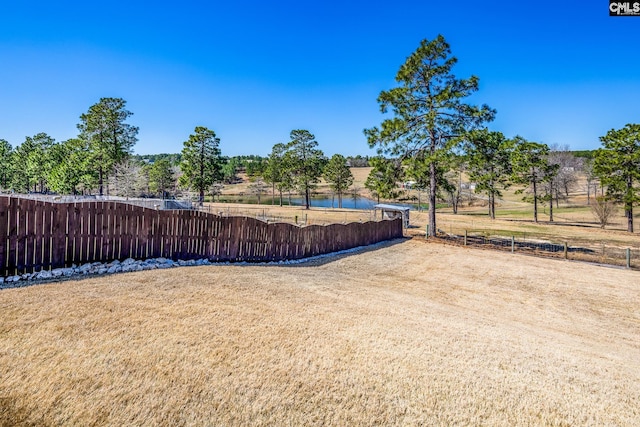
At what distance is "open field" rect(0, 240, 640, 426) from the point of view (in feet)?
11.4

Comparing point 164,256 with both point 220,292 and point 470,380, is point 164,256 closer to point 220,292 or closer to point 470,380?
point 220,292

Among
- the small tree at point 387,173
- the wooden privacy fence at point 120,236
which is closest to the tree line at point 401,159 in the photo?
the small tree at point 387,173

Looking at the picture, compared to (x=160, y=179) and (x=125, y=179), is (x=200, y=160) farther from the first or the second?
(x=160, y=179)

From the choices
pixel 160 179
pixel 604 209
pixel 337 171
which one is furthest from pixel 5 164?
pixel 604 209

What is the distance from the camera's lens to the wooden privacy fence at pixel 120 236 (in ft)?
23.7

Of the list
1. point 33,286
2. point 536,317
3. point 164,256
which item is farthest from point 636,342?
point 33,286

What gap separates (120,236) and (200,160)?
39.2 metres

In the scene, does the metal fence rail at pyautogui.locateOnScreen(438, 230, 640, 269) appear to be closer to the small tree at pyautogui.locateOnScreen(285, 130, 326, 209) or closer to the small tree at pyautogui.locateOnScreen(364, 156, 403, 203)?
the small tree at pyautogui.locateOnScreen(364, 156, 403, 203)

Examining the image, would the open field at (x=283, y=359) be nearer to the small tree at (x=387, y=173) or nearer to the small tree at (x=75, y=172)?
the small tree at (x=387, y=173)

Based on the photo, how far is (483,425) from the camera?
345 centimetres

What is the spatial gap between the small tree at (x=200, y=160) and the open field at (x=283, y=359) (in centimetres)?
4007

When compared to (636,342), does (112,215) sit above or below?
above

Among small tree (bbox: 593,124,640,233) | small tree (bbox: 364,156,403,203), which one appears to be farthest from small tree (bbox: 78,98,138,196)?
small tree (bbox: 593,124,640,233)

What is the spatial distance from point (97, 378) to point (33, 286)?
399 centimetres
